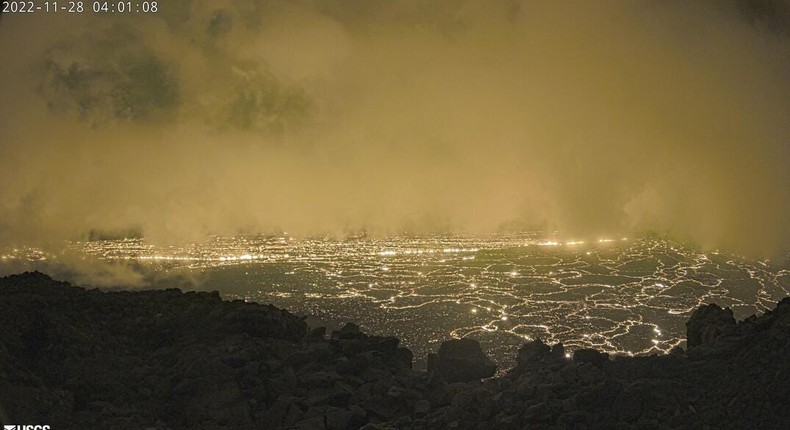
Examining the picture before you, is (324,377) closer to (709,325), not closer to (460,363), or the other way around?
(460,363)

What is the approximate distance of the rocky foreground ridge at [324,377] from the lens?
4840 mm

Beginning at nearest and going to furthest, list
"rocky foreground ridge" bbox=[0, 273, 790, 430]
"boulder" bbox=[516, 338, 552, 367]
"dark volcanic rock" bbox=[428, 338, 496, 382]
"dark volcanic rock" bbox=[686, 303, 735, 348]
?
"rocky foreground ridge" bbox=[0, 273, 790, 430], "dark volcanic rock" bbox=[686, 303, 735, 348], "boulder" bbox=[516, 338, 552, 367], "dark volcanic rock" bbox=[428, 338, 496, 382]

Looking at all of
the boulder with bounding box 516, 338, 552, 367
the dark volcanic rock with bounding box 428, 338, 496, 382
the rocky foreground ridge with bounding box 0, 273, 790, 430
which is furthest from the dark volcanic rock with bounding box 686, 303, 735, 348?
the dark volcanic rock with bounding box 428, 338, 496, 382

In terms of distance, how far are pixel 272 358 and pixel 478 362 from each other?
7.97 ft

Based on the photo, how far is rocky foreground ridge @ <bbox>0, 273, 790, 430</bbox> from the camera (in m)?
4.84

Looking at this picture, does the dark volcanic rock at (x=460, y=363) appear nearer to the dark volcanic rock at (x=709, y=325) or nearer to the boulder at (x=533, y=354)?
the boulder at (x=533, y=354)

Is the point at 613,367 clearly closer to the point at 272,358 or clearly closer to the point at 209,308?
the point at 272,358

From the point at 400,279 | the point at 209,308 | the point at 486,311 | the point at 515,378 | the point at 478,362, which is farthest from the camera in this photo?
the point at 400,279

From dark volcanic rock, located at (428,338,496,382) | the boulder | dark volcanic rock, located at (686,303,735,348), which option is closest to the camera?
dark volcanic rock, located at (686,303,735,348)

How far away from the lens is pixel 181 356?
620cm

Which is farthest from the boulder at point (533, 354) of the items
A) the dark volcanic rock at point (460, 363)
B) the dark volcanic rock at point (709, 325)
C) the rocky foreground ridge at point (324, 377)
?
the dark volcanic rock at point (709, 325)

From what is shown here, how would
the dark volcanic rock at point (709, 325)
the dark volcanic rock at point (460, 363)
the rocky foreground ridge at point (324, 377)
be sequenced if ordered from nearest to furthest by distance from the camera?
1. the rocky foreground ridge at point (324, 377)
2. the dark volcanic rock at point (709, 325)
3. the dark volcanic rock at point (460, 363)

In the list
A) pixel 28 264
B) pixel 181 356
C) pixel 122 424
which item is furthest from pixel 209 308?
pixel 28 264

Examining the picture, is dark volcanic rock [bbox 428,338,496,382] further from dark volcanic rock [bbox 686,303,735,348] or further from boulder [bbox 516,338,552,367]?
dark volcanic rock [bbox 686,303,735,348]
